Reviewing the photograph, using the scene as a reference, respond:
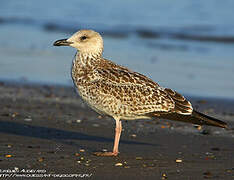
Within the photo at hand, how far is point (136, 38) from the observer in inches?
→ 920

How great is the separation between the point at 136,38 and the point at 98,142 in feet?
45.9

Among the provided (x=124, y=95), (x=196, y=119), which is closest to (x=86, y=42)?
(x=124, y=95)

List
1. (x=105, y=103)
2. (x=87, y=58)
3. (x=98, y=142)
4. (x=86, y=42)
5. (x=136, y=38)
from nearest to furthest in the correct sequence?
(x=105, y=103), (x=87, y=58), (x=86, y=42), (x=98, y=142), (x=136, y=38)

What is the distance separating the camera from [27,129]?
10.2m

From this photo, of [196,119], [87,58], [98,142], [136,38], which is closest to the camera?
[196,119]

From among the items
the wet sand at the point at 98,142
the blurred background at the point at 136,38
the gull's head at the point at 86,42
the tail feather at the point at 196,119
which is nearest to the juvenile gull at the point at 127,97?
the tail feather at the point at 196,119

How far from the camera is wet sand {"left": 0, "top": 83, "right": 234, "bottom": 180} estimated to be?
770cm

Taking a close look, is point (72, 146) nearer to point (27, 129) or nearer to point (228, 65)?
point (27, 129)

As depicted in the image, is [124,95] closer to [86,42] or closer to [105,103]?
[105,103]

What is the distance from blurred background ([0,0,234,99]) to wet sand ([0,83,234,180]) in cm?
222

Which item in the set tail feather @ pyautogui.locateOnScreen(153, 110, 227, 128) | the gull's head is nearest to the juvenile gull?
tail feather @ pyautogui.locateOnScreen(153, 110, 227, 128)

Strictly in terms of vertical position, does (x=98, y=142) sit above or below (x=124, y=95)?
below

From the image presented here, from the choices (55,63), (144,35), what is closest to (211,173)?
(55,63)

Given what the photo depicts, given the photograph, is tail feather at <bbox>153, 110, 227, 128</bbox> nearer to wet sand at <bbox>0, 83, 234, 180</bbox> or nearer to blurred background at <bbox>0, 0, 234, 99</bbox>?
wet sand at <bbox>0, 83, 234, 180</bbox>
